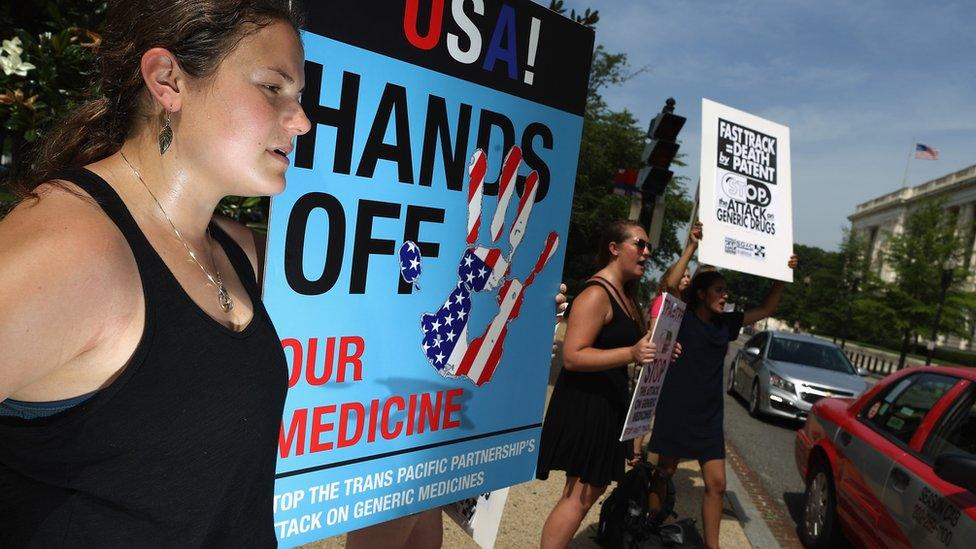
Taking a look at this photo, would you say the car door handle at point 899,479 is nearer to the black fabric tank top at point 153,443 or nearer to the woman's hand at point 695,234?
the woman's hand at point 695,234

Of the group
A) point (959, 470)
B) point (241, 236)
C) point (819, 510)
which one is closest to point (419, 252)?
point (241, 236)

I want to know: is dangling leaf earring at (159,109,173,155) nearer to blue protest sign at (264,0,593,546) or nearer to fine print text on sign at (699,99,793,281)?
blue protest sign at (264,0,593,546)

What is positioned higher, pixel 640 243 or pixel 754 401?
pixel 640 243

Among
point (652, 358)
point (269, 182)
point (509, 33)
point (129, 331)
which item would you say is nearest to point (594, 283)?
point (652, 358)

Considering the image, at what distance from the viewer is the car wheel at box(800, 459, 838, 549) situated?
4.96 m

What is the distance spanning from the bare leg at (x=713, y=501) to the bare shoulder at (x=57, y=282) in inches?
157

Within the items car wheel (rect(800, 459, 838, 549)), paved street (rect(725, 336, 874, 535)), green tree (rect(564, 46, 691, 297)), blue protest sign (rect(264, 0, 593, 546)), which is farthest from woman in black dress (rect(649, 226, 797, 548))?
green tree (rect(564, 46, 691, 297))

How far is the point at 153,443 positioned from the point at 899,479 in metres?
4.13

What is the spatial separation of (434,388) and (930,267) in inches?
1573

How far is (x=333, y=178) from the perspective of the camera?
4.98ft

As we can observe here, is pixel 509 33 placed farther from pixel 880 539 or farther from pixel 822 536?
pixel 822 536

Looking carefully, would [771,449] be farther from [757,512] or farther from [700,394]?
[700,394]

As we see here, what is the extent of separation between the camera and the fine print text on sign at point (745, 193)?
13.3 feet

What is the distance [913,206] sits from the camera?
245ft
